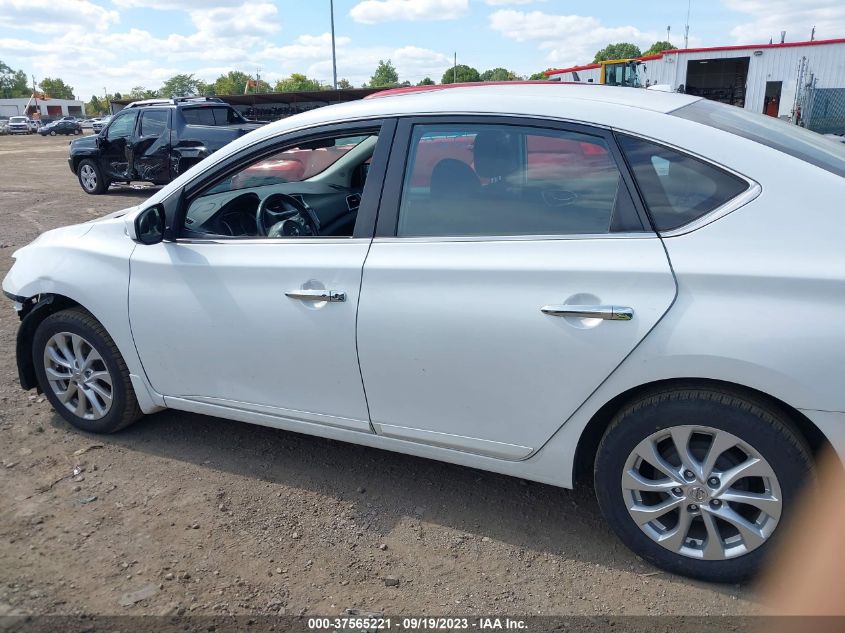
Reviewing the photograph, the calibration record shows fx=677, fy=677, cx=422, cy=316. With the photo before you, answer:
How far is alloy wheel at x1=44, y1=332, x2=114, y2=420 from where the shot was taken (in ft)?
11.8

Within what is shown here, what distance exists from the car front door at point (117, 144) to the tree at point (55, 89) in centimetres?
15030

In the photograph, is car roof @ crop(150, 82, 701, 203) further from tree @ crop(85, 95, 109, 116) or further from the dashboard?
tree @ crop(85, 95, 109, 116)

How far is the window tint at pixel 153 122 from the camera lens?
12805mm

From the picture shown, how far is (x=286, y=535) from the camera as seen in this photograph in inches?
113

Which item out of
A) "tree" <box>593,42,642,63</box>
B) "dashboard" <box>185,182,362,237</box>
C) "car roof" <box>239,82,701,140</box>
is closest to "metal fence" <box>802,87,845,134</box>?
"dashboard" <box>185,182,362,237</box>

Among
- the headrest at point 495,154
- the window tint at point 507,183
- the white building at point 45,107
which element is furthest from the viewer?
the white building at point 45,107

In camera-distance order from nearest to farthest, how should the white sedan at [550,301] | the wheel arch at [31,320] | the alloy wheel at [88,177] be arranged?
the white sedan at [550,301]
the wheel arch at [31,320]
the alloy wheel at [88,177]

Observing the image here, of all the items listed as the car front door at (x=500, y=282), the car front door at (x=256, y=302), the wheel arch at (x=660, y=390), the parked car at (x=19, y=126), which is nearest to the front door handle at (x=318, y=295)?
the car front door at (x=256, y=302)

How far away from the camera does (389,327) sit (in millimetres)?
2676

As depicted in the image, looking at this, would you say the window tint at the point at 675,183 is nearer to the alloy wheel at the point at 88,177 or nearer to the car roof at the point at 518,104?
the car roof at the point at 518,104

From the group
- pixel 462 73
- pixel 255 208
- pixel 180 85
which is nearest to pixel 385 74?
pixel 462 73

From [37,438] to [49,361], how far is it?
0.43 m

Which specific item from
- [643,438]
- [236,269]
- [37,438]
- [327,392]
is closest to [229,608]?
[327,392]

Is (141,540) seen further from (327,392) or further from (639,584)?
(639,584)
